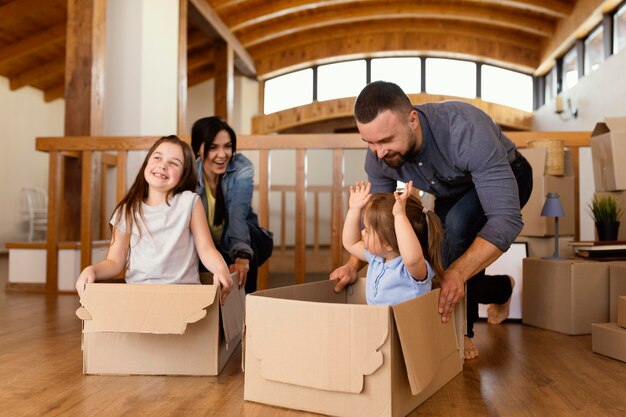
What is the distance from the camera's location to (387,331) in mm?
1233

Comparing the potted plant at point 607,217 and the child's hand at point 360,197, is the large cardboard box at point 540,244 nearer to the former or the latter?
the potted plant at point 607,217

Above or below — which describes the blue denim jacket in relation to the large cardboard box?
above

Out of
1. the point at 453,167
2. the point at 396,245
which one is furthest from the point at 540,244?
the point at 396,245

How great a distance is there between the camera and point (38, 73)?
27.7ft

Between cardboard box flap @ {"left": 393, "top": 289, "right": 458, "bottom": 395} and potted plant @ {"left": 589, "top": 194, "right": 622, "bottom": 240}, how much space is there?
133 centimetres

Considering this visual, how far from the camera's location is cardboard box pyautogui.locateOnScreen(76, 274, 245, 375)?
1560mm

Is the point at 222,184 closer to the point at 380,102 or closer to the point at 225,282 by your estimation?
the point at 225,282

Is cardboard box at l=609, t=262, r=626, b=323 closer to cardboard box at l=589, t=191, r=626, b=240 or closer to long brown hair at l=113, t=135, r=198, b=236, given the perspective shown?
cardboard box at l=589, t=191, r=626, b=240

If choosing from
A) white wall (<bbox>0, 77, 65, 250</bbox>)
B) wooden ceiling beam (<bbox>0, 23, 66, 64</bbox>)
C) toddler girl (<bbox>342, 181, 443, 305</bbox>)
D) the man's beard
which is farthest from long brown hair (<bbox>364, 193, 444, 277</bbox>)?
white wall (<bbox>0, 77, 65, 250</bbox>)

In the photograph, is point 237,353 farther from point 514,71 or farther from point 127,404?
point 514,71

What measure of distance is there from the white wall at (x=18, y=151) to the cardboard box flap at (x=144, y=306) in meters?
7.75

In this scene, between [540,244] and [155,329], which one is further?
[540,244]

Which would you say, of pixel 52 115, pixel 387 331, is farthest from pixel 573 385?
pixel 52 115

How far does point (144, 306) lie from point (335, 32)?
344 inches
